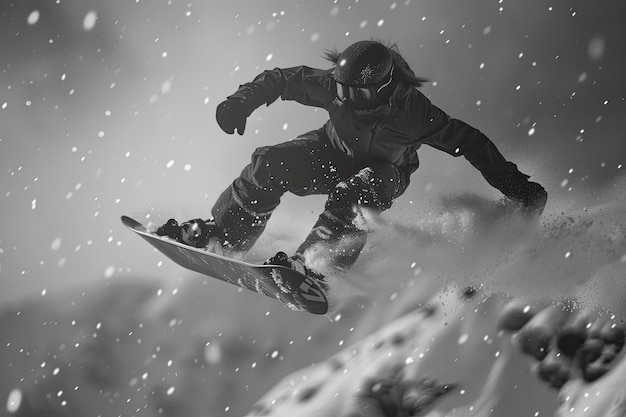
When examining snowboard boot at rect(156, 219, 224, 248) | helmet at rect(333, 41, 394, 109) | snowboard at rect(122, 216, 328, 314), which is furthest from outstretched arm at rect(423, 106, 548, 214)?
snowboard boot at rect(156, 219, 224, 248)

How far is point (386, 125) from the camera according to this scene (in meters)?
2.45

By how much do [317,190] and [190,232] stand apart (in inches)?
22.2

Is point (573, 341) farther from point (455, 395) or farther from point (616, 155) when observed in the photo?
point (616, 155)

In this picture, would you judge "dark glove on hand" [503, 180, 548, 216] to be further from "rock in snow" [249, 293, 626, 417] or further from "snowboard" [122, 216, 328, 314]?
"rock in snow" [249, 293, 626, 417]

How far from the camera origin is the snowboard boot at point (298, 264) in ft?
7.11

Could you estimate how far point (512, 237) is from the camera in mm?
3605

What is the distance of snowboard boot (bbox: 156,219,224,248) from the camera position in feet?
8.29

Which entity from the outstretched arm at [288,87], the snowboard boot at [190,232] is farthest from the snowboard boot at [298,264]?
the outstretched arm at [288,87]

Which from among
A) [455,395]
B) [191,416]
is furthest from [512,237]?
[191,416]

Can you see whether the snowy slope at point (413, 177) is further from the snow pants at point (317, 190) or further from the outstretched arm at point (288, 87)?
the outstretched arm at point (288, 87)

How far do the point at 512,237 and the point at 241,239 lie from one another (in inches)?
69.7

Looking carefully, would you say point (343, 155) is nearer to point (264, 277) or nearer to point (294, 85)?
point (294, 85)

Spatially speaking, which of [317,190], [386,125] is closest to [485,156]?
[386,125]

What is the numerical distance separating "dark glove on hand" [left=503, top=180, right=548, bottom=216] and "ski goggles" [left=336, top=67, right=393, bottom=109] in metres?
0.69
